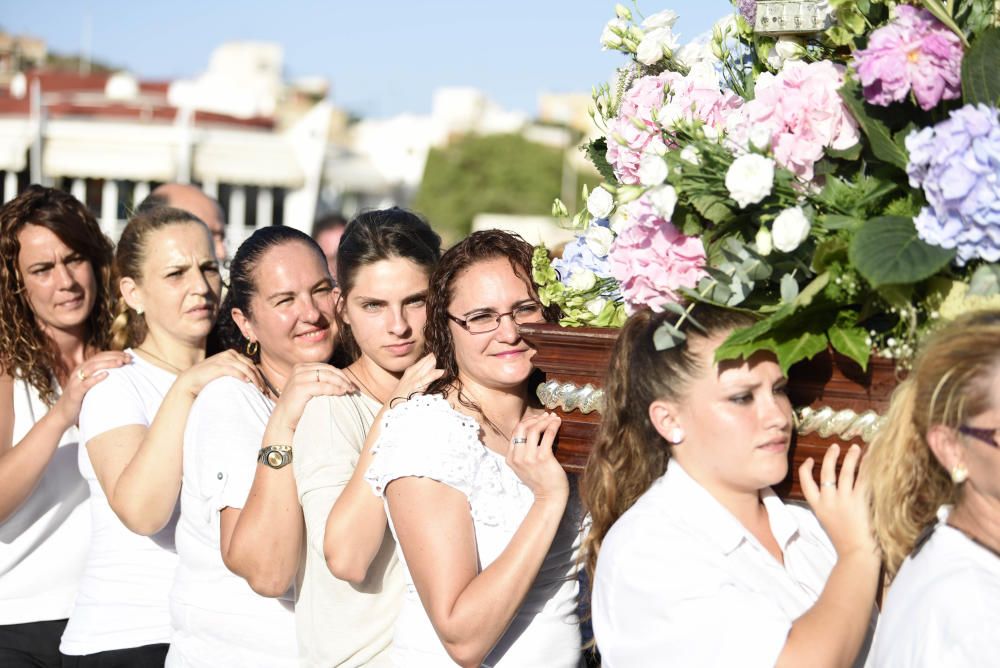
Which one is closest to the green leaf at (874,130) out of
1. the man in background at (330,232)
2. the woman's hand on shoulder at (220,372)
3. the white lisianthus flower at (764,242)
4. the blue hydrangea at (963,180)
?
the blue hydrangea at (963,180)

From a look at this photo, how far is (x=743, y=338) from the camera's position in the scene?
2.25 m

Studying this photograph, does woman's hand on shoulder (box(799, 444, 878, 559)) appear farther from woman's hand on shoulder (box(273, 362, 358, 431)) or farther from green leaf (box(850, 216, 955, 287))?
woman's hand on shoulder (box(273, 362, 358, 431))

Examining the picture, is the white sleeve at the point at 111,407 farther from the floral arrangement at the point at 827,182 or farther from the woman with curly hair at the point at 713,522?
the floral arrangement at the point at 827,182

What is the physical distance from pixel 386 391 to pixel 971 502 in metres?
1.76

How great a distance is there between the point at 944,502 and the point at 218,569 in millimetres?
2058

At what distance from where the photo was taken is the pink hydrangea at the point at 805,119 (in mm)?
2295

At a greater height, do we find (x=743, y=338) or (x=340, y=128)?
(x=743, y=338)

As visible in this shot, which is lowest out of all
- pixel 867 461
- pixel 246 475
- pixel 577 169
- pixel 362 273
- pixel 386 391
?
pixel 577 169

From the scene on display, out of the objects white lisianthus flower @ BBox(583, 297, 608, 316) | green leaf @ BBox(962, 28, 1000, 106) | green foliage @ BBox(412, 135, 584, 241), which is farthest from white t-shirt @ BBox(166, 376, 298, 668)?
green foliage @ BBox(412, 135, 584, 241)

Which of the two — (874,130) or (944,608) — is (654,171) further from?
(944,608)

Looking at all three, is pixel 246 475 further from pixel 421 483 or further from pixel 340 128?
pixel 340 128

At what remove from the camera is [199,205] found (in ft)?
19.3

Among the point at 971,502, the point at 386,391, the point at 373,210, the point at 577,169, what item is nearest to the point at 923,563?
the point at 971,502

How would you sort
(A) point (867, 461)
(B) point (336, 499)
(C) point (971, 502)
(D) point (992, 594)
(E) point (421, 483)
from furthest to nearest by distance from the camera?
(B) point (336, 499) < (E) point (421, 483) < (A) point (867, 461) < (C) point (971, 502) < (D) point (992, 594)
